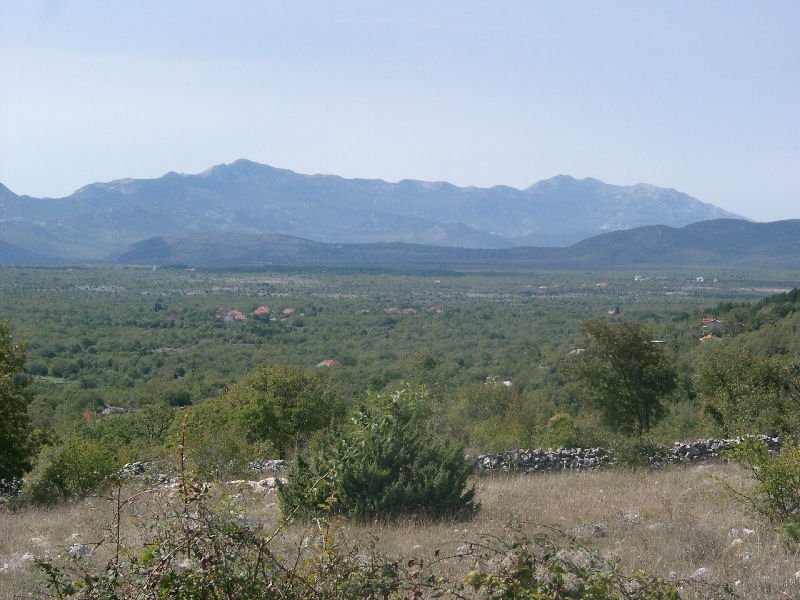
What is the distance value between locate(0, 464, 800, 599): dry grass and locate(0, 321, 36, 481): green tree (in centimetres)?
268

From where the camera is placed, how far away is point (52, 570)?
14.1 ft

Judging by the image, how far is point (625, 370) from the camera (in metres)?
22.4

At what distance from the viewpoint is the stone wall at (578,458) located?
15.2 meters

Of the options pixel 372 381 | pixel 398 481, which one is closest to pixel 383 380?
pixel 372 381

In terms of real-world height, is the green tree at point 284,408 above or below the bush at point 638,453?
below

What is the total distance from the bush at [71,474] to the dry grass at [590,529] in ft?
4.38

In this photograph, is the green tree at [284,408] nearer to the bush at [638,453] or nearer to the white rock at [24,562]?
the bush at [638,453]

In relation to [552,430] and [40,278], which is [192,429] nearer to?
[552,430]

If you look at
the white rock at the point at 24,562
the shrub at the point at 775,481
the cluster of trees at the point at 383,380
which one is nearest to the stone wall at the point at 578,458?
the cluster of trees at the point at 383,380

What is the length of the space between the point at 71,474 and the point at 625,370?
1500 cm

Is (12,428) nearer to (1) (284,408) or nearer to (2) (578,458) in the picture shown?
(1) (284,408)

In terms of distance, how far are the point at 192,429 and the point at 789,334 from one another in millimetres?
33262

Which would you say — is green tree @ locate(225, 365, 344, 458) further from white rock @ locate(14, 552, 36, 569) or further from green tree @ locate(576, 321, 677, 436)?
white rock @ locate(14, 552, 36, 569)

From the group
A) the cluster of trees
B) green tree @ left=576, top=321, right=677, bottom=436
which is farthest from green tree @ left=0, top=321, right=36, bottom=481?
green tree @ left=576, top=321, right=677, bottom=436
